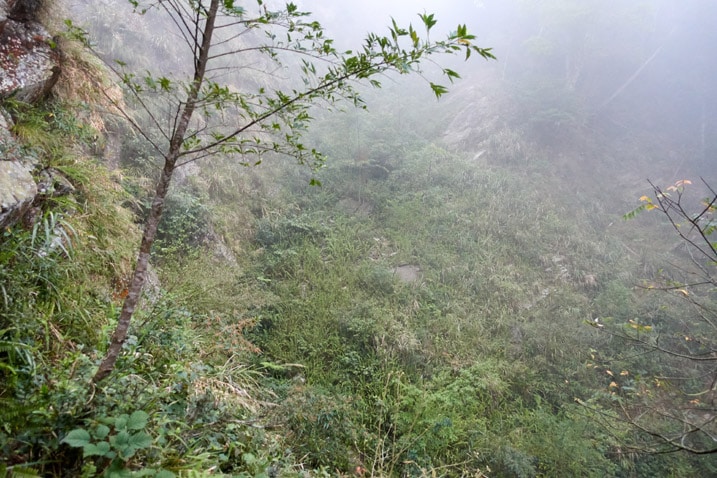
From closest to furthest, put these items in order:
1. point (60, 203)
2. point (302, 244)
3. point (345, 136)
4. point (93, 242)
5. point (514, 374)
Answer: point (60, 203)
point (93, 242)
point (514, 374)
point (302, 244)
point (345, 136)

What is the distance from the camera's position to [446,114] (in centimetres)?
1612

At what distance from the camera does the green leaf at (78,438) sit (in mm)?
1319

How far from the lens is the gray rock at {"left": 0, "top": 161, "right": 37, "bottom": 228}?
7.30ft

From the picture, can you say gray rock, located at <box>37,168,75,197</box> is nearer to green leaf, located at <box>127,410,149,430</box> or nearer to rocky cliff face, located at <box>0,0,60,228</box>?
rocky cliff face, located at <box>0,0,60,228</box>

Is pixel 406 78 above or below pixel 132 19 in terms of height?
above

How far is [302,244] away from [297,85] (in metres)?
11.5

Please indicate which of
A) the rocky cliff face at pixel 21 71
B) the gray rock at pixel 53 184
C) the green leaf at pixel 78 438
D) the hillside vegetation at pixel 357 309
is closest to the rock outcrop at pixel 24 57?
the rocky cliff face at pixel 21 71

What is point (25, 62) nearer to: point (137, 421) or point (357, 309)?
→ point (137, 421)

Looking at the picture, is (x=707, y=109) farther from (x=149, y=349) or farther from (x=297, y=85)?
(x=149, y=349)

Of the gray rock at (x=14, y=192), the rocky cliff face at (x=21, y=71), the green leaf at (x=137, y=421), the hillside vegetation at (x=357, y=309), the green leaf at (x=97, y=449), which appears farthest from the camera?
the rocky cliff face at (x=21, y=71)

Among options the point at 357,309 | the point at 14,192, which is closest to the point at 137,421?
the point at 14,192

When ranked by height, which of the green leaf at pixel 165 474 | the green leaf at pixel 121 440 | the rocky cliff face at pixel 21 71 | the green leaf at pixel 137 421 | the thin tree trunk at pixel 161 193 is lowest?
the green leaf at pixel 165 474

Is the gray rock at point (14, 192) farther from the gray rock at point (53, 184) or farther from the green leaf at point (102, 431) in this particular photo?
the green leaf at point (102, 431)

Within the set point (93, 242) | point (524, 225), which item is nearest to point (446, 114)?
point (524, 225)
